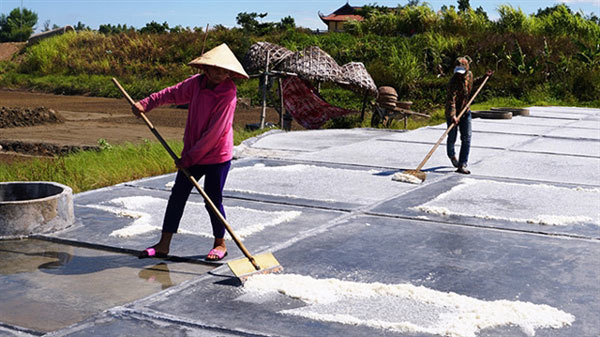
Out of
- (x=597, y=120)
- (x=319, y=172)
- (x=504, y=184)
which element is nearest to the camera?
(x=504, y=184)

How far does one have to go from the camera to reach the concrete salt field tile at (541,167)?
9.34 meters

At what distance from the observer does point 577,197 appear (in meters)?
8.11

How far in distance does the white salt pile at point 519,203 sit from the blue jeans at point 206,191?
2367 millimetres

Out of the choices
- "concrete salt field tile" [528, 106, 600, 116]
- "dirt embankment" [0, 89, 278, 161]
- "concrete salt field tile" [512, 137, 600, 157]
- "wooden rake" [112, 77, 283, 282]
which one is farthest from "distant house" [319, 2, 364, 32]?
"wooden rake" [112, 77, 283, 282]

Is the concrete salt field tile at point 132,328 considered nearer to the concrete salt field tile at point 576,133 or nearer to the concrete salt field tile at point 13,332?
the concrete salt field tile at point 13,332

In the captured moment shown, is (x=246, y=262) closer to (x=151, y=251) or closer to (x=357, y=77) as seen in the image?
(x=151, y=251)

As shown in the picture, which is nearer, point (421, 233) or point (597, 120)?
point (421, 233)

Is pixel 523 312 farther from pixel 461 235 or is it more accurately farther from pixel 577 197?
pixel 577 197

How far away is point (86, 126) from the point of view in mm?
19641

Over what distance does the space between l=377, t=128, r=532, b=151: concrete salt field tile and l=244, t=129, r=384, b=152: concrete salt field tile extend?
0.62m

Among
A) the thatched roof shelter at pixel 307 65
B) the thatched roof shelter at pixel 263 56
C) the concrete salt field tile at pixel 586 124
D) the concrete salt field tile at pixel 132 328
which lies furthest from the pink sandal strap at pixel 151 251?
the concrete salt field tile at pixel 586 124

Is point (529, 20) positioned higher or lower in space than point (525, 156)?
higher

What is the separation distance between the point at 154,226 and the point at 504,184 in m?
4.11

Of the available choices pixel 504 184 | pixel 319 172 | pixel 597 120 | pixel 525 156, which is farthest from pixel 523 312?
pixel 597 120
